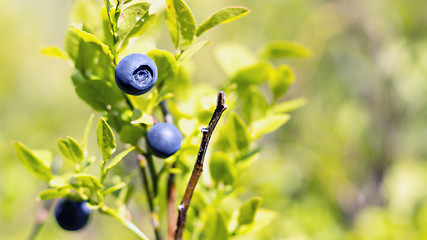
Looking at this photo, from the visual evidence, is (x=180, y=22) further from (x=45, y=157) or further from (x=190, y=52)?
(x=45, y=157)

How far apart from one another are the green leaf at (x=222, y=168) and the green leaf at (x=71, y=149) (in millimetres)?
231

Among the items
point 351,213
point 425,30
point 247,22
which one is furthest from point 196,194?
point 425,30

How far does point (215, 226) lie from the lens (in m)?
0.63

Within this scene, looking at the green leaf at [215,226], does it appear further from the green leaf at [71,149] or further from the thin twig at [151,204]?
the green leaf at [71,149]

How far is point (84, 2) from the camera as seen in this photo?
2.45 feet

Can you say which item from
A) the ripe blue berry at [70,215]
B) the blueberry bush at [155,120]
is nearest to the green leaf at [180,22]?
the blueberry bush at [155,120]

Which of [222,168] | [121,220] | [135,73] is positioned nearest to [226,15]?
[135,73]

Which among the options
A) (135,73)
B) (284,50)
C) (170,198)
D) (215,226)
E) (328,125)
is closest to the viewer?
(135,73)

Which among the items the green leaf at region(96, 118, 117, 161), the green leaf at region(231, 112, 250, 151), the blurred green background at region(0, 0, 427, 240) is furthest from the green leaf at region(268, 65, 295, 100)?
the blurred green background at region(0, 0, 427, 240)

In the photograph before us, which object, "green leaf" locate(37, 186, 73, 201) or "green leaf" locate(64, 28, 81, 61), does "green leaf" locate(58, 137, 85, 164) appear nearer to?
"green leaf" locate(37, 186, 73, 201)

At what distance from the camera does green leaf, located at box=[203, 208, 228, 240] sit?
63 centimetres

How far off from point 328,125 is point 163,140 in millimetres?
2372

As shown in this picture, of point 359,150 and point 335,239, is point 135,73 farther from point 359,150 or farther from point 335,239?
point 359,150

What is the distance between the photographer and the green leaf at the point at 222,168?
70 cm
